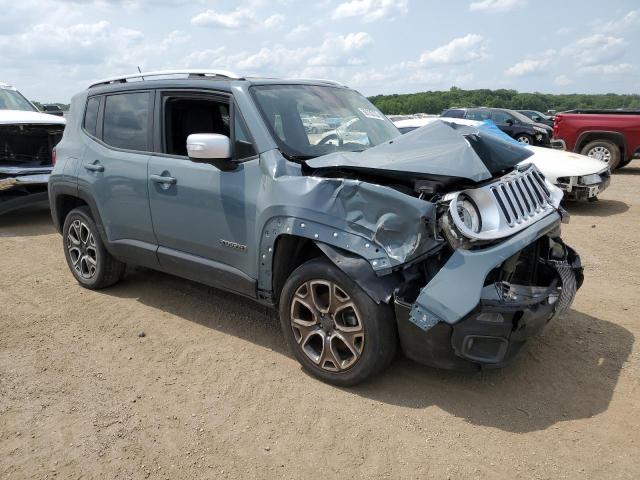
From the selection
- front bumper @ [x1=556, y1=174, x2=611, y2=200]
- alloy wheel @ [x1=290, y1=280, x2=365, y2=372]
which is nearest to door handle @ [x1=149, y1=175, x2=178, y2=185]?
alloy wheel @ [x1=290, y1=280, x2=365, y2=372]

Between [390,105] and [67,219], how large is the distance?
5120cm

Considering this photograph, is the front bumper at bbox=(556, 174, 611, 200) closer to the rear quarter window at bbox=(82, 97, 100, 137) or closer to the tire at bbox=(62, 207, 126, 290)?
the tire at bbox=(62, 207, 126, 290)

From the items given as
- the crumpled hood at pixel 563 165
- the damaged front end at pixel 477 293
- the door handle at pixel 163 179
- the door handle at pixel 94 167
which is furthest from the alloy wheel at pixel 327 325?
the crumpled hood at pixel 563 165

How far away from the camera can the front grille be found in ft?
10.9

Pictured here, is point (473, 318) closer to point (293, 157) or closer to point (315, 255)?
point (315, 255)

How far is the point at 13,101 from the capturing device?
10.1 meters

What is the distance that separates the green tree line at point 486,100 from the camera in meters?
44.2

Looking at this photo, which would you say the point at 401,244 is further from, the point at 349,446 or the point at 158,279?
the point at 158,279

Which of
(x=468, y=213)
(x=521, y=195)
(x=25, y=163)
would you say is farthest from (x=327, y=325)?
(x=25, y=163)

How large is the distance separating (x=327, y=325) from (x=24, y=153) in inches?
304

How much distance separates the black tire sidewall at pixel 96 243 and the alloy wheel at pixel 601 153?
11321mm

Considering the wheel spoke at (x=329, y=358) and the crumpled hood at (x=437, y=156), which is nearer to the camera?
the crumpled hood at (x=437, y=156)

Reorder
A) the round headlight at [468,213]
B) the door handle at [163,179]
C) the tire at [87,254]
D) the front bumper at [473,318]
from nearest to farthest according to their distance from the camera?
the front bumper at [473,318] < the round headlight at [468,213] < the door handle at [163,179] < the tire at [87,254]

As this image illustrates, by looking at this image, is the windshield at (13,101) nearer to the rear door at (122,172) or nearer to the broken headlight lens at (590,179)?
the rear door at (122,172)
